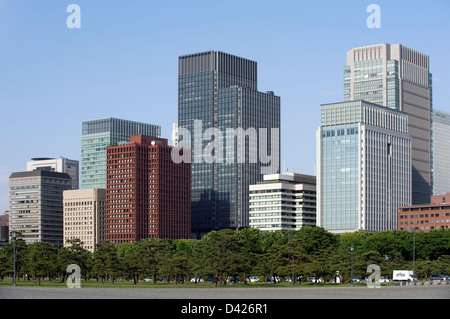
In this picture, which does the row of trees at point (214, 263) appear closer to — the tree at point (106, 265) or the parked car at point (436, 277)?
the tree at point (106, 265)

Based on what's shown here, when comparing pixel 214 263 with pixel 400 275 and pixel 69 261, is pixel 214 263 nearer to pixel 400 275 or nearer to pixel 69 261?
pixel 69 261

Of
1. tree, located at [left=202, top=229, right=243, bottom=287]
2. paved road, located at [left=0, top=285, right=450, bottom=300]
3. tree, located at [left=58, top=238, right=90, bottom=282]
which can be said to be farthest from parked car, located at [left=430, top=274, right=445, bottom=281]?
tree, located at [left=58, top=238, right=90, bottom=282]

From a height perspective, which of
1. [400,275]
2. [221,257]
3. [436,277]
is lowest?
[436,277]

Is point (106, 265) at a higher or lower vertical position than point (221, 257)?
lower

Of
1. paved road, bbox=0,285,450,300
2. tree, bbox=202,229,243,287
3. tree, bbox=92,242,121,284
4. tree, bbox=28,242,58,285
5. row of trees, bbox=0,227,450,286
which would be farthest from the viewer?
tree, bbox=92,242,121,284

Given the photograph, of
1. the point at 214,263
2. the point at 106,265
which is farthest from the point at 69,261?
the point at 214,263

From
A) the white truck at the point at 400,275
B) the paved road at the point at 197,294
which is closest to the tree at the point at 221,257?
the paved road at the point at 197,294

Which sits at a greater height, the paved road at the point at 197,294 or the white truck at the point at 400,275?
the paved road at the point at 197,294

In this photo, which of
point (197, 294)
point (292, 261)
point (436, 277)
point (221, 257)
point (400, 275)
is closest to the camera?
point (197, 294)

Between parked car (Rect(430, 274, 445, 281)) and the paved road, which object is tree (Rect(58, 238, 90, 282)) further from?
parked car (Rect(430, 274, 445, 281))

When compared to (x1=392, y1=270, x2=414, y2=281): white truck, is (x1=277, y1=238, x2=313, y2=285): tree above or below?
above
